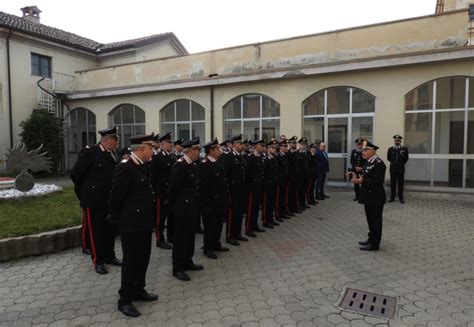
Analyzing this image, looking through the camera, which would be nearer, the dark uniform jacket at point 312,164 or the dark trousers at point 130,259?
the dark trousers at point 130,259

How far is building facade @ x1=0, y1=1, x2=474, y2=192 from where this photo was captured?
1091cm

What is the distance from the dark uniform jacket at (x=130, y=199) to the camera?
378 cm

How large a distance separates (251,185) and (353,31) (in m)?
8.21

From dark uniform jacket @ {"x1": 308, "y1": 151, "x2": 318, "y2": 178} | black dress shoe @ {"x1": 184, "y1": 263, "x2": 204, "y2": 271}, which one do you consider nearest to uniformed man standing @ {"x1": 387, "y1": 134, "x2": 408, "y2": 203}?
dark uniform jacket @ {"x1": 308, "y1": 151, "x2": 318, "y2": 178}

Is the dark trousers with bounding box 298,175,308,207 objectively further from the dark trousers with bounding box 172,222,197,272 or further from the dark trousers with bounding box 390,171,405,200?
the dark trousers with bounding box 172,222,197,272

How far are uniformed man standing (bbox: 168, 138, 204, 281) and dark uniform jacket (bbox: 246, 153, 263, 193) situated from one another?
85.8 inches

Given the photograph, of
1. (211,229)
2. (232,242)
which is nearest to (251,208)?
(232,242)

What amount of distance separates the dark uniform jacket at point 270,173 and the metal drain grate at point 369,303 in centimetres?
335

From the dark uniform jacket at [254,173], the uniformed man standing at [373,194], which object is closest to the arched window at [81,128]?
the dark uniform jacket at [254,173]

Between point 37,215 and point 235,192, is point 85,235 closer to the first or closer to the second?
point 37,215

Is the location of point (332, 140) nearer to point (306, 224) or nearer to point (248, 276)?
point (306, 224)

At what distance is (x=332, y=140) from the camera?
12977 millimetres

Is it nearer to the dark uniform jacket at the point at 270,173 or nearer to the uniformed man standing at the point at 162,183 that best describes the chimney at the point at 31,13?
the uniformed man standing at the point at 162,183

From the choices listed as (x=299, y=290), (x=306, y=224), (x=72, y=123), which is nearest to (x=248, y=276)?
(x=299, y=290)
